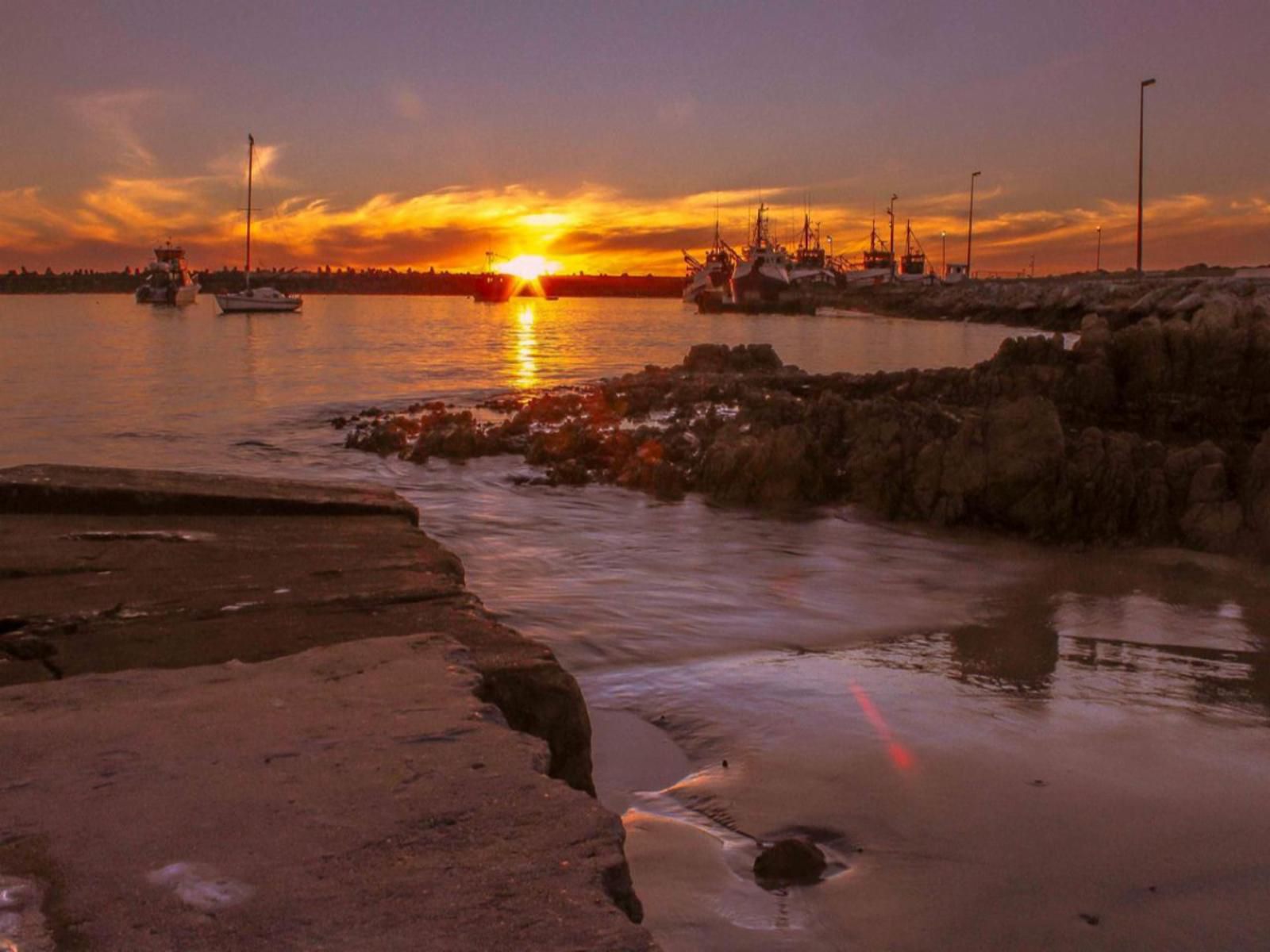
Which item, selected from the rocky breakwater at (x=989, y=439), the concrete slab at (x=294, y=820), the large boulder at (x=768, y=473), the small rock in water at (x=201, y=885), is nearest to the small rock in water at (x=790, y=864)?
the concrete slab at (x=294, y=820)

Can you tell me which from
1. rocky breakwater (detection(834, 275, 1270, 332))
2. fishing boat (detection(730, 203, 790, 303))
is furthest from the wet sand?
fishing boat (detection(730, 203, 790, 303))

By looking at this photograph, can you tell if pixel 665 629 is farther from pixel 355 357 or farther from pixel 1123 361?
pixel 355 357

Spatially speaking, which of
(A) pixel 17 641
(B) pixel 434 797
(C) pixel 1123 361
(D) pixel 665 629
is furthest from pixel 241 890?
(C) pixel 1123 361

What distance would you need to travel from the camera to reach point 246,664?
9.07ft

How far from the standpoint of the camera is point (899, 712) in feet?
14.2

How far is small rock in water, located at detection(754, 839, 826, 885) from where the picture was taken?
293 centimetres

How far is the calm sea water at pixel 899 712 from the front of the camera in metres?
2.86

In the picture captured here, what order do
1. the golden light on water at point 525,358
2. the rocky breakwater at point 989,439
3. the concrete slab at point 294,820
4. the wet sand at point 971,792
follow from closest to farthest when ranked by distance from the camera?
the concrete slab at point 294,820 → the wet sand at point 971,792 → the rocky breakwater at point 989,439 → the golden light on water at point 525,358

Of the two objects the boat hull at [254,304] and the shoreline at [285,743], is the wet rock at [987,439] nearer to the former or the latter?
the shoreline at [285,743]

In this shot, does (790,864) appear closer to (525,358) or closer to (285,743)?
(285,743)

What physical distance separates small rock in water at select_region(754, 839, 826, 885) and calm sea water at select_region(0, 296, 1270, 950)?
0.06m

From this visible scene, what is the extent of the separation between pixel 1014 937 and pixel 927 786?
35.9 inches

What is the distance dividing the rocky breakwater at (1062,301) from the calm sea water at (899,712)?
11.6 m

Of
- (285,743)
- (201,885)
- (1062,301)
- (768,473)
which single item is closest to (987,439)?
(768,473)
